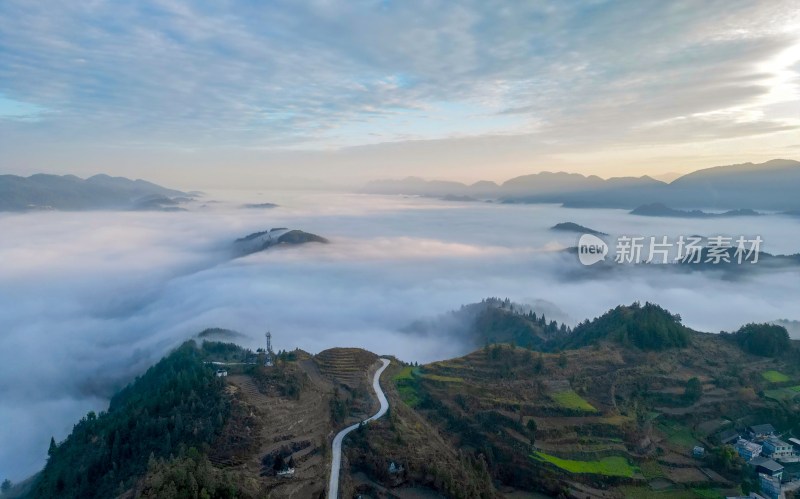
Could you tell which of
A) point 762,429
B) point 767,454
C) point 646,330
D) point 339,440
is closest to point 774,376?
point 762,429

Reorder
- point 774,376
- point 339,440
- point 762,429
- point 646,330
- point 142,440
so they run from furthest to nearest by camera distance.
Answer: point 646,330
point 774,376
point 762,429
point 142,440
point 339,440

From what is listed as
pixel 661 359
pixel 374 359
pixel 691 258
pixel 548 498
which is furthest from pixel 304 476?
pixel 691 258

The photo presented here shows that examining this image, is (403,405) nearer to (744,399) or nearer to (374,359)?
(374,359)

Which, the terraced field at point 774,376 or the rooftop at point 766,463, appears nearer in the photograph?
the rooftop at point 766,463

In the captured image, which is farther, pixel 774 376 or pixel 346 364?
pixel 774 376

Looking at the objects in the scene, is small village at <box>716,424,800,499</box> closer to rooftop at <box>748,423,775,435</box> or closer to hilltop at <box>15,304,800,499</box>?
rooftop at <box>748,423,775,435</box>

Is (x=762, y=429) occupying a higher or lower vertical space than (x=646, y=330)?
lower

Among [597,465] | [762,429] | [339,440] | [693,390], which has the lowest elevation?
[762,429]

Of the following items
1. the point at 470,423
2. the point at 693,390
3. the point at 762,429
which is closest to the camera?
the point at 470,423

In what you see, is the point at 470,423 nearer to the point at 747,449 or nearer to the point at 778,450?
the point at 747,449

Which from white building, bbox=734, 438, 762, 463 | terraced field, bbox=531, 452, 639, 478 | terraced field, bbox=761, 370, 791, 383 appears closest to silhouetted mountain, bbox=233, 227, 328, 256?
terraced field, bbox=761, 370, 791, 383

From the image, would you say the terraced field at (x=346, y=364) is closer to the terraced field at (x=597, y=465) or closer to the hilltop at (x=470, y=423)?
the hilltop at (x=470, y=423)

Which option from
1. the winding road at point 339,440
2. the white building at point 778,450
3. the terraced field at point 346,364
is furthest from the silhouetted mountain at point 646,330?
the winding road at point 339,440

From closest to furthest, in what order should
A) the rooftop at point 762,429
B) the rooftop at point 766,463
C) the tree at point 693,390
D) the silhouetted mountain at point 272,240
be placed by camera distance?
the rooftop at point 766,463 → the rooftop at point 762,429 → the tree at point 693,390 → the silhouetted mountain at point 272,240
